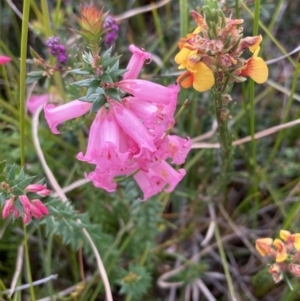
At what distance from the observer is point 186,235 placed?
2.13m

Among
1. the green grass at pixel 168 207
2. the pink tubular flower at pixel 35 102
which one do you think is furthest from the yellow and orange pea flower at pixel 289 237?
the pink tubular flower at pixel 35 102

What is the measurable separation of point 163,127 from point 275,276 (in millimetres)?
547

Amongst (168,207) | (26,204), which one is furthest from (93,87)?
(168,207)

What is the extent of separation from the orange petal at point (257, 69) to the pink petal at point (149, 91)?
0.58ft

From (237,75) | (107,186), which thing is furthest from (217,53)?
(107,186)

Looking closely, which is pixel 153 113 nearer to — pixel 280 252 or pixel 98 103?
pixel 98 103

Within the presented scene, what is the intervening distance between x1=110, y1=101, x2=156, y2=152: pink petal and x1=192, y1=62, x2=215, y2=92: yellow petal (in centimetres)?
17

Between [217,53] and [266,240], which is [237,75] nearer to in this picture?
[217,53]

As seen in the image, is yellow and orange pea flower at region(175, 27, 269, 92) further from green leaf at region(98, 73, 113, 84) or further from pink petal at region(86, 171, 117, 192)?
pink petal at region(86, 171, 117, 192)

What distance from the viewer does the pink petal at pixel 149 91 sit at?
1.21m

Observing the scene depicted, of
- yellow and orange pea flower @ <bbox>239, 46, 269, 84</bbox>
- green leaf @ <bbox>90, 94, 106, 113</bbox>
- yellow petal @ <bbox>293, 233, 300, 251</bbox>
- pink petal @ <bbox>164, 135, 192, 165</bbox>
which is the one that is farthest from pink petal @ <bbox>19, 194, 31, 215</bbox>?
yellow petal @ <bbox>293, 233, 300, 251</bbox>

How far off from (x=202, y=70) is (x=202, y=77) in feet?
0.05

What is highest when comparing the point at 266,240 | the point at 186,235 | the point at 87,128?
the point at 266,240

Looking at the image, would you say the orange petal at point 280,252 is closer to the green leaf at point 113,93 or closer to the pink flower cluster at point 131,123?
the pink flower cluster at point 131,123
